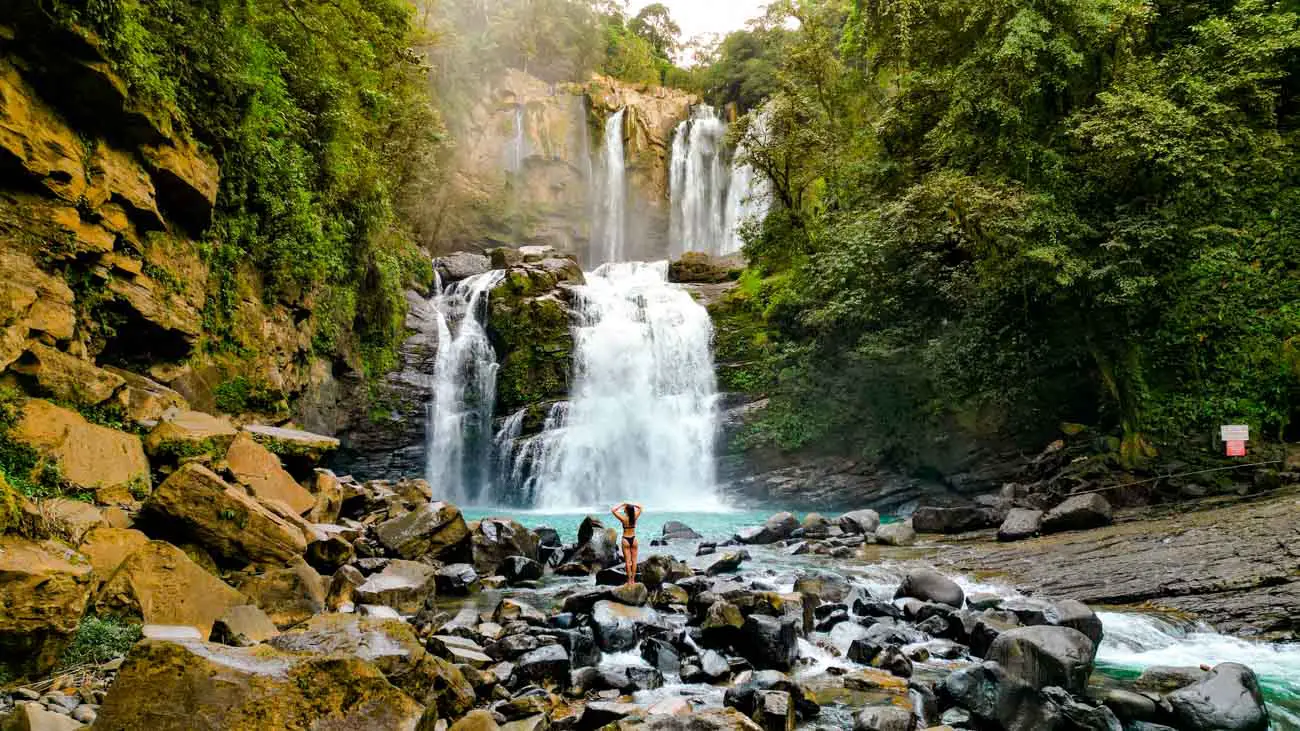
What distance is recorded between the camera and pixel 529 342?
21969mm

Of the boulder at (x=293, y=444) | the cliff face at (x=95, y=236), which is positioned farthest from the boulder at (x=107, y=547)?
the boulder at (x=293, y=444)

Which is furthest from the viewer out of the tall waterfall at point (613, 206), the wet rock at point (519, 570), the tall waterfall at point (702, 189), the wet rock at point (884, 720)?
the tall waterfall at point (613, 206)

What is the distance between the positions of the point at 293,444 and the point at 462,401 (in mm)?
12156

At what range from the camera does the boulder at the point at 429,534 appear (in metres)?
9.40

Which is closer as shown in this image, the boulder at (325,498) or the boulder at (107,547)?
the boulder at (107,547)

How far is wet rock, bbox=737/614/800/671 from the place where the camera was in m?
5.95

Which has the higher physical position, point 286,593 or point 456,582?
point 286,593

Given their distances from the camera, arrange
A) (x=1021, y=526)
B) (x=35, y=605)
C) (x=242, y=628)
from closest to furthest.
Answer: (x=35, y=605) → (x=242, y=628) → (x=1021, y=526)

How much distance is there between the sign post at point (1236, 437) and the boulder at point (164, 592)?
14.6 meters

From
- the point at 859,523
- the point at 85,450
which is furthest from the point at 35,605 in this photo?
the point at 859,523

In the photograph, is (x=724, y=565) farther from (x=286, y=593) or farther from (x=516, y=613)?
(x=286, y=593)

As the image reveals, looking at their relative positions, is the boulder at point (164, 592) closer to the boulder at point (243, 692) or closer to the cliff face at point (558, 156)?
the boulder at point (243, 692)

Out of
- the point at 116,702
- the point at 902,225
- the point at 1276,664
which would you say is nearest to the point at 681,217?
the point at 902,225

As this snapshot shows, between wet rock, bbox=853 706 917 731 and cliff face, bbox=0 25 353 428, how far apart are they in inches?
303
